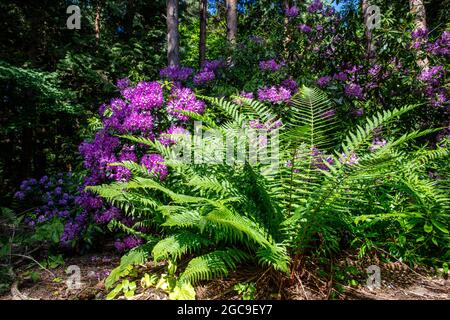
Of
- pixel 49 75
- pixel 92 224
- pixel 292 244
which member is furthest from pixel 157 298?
pixel 49 75

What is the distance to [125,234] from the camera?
264 centimetres

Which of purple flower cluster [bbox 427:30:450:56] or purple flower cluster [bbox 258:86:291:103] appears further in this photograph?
purple flower cluster [bbox 427:30:450:56]

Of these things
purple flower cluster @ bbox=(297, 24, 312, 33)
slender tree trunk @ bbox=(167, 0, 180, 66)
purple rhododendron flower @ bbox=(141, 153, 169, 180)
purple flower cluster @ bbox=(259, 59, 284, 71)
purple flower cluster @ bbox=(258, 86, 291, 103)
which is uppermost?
slender tree trunk @ bbox=(167, 0, 180, 66)

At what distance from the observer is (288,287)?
1864 mm

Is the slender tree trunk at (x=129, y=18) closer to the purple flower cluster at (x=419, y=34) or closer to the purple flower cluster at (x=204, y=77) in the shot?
the purple flower cluster at (x=204, y=77)

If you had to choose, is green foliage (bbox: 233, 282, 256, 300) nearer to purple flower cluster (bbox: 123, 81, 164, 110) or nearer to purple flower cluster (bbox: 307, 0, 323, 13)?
purple flower cluster (bbox: 123, 81, 164, 110)

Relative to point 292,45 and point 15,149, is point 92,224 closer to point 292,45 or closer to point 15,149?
point 292,45

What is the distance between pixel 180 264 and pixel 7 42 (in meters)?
5.57

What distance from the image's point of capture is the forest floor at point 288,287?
72.4 inches

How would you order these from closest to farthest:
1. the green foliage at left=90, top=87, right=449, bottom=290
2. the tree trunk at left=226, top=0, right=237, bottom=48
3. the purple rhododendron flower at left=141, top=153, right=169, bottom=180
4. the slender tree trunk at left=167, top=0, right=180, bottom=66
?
the green foliage at left=90, top=87, right=449, bottom=290
the purple rhododendron flower at left=141, top=153, right=169, bottom=180
the slender tree trunk at left=167, top=0, right=180, bottom=66
the tree trunk at left=226, top=0, right=237, bottom=48

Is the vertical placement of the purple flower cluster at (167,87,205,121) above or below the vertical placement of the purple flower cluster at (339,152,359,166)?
above

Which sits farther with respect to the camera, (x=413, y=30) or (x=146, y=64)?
(x=146, y=64)

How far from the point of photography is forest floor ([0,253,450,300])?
184cm

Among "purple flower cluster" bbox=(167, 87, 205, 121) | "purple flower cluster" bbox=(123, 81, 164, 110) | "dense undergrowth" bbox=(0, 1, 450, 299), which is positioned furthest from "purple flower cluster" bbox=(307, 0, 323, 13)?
"purple flower cluster" bbox=(123, 81, 164, 110)
